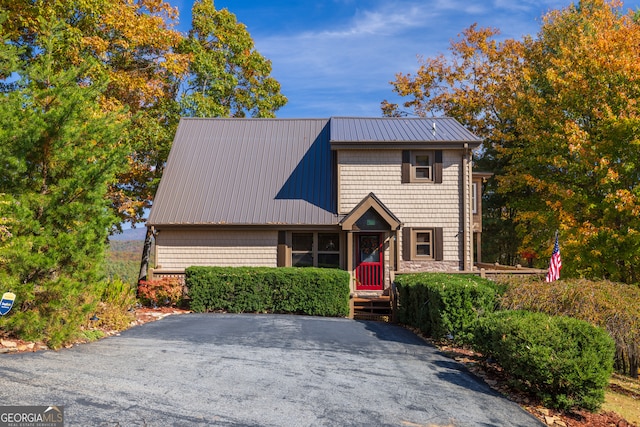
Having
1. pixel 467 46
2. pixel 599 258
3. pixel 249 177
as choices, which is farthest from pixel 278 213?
pixel 467 46

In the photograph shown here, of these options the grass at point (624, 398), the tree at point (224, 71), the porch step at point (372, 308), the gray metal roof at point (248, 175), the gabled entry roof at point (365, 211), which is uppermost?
the tree at point (224, 71)

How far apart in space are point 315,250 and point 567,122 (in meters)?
11.8

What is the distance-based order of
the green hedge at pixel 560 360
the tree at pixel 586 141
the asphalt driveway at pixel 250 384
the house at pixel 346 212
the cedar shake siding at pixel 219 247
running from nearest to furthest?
the asphalt driveway at pixel 250 384, the green hedge at pixel 560 360, the tree at pixel 586 141, the house at pixel 346 212, the cedar shake siding at pixel 219 247

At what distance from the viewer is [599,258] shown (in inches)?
661

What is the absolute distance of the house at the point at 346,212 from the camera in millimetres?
17141

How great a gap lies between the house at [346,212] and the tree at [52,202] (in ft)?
27.9

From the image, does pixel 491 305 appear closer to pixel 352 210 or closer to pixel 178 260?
pixel 352 210

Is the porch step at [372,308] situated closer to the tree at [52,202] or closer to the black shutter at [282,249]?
the black shutter at [282,249]

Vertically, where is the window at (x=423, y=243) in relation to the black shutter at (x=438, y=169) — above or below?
below

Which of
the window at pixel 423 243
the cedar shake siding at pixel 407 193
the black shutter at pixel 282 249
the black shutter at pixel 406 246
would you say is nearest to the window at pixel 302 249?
the black shutter at pixel 282 249

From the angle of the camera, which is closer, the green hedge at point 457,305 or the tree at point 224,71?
the green hedge at point 457,305

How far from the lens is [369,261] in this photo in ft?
57.8

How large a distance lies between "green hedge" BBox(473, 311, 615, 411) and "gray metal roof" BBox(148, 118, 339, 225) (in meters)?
10.8

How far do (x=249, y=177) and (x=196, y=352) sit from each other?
11276 mm
